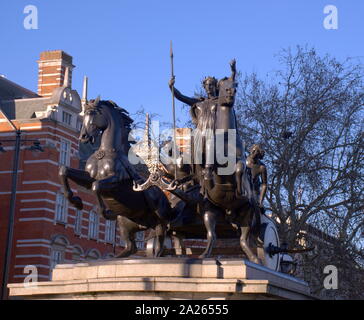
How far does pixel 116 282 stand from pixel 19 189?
32.8m

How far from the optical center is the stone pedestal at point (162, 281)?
13.2 meters

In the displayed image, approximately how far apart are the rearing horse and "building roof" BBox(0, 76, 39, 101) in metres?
37.7

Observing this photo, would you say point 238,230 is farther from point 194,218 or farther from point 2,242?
point 2,242

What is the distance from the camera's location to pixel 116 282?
1348 cm

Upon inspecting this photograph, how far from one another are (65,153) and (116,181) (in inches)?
1274

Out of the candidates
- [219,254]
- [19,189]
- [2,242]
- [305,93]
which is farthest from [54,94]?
[219,254]

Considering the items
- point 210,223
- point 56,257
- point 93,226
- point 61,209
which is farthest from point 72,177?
point 93,226

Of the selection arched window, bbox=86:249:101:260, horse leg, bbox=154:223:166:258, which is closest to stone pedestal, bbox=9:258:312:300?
horse leg, bbox=154:223:166:258

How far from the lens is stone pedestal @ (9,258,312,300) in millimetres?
13250

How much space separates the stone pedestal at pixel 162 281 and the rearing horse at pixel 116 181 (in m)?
1.21

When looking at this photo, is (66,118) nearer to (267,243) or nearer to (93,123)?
(267,243)

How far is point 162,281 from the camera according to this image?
13281 mm

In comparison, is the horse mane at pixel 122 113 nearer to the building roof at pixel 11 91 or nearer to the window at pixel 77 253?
the window at pixel 77 253
